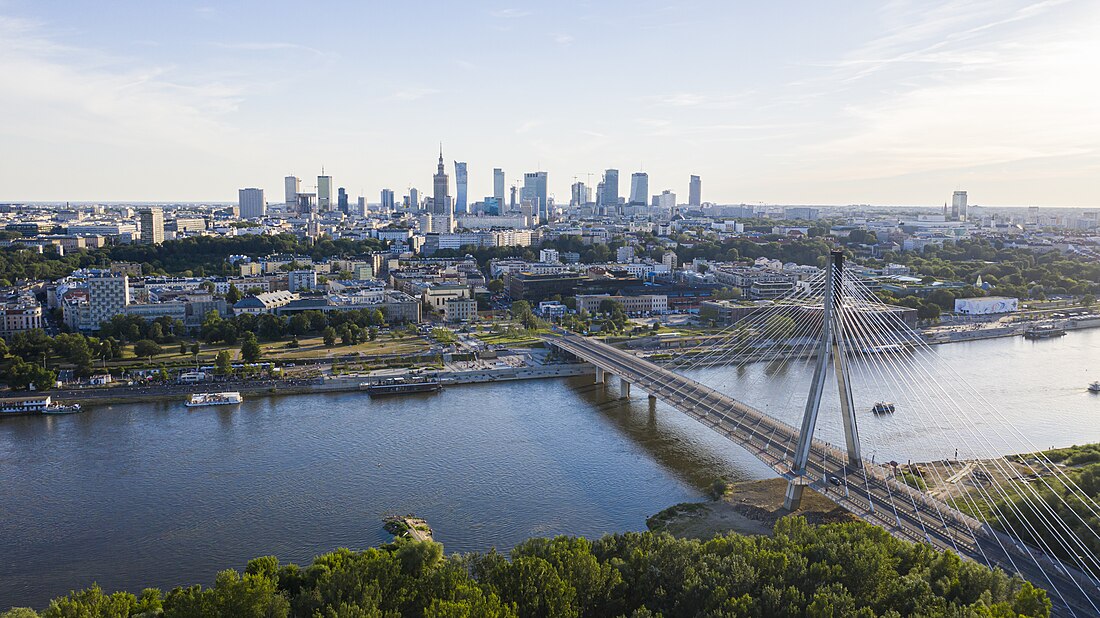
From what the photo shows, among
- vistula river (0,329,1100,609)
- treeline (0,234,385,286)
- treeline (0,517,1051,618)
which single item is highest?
treeline (0,234,385,286)

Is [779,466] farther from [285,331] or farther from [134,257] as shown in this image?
[134,257]

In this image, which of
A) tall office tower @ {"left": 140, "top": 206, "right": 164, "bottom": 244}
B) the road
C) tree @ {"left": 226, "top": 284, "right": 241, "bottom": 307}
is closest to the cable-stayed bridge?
the road

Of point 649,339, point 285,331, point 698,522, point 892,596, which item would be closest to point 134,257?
point 285,331

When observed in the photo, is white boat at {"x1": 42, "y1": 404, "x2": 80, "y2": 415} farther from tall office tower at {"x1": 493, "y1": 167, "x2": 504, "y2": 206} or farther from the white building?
tall office tower at {"x1": 493, "y1": 167, "x2": 504, "y2": 206}

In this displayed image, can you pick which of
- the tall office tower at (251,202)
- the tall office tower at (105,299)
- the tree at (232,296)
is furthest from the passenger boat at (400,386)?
the tall office tower at (251,202)

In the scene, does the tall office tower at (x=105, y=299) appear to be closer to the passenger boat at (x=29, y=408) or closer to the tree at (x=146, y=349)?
the tree at (x=146, y=349)

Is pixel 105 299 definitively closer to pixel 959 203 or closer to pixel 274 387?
pixel 274 387
